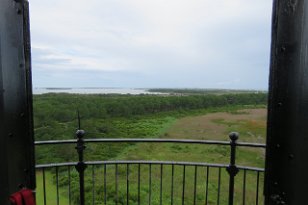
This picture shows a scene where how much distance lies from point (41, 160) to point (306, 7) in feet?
36.5

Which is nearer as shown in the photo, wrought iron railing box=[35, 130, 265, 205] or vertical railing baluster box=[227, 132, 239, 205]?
vertical railing baluster box=[227, 132, 239, 205]

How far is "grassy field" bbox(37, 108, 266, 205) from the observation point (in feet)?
53.5

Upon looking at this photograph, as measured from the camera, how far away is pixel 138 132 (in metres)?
20.3

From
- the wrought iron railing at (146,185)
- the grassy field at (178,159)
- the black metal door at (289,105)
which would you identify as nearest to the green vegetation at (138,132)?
the grassy field at (178,159)

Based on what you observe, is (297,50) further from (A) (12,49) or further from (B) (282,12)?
(A) (12,49)

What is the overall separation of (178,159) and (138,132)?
500 centimetres

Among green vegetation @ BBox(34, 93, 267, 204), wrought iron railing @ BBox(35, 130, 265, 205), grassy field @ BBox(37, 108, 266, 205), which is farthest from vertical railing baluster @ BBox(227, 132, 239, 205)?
grassy field @ BBox(37, 108, 266, 205)

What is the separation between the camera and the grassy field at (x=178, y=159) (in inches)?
642

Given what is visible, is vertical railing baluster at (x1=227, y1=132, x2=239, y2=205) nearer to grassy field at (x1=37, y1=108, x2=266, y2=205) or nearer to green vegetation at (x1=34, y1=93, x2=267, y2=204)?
green vegetation at (x1=34, y1=93, x2=267, y2=204)

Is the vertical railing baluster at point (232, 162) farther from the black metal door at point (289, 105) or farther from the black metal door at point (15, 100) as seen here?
the black metal door at point (15, 100)

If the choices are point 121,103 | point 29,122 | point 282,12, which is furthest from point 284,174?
point 121,103

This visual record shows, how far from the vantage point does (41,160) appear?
10.5m

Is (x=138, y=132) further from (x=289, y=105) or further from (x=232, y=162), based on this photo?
(x=289, y=105)

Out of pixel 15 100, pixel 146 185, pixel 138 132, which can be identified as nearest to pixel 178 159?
pixel 138 132
